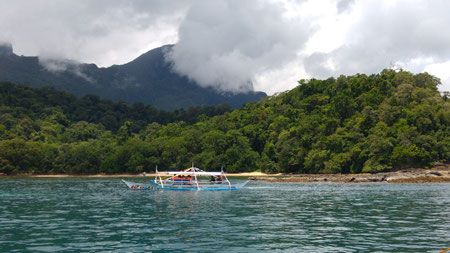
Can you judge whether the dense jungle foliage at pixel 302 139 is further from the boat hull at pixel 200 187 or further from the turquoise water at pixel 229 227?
the turquoise water at pixel 229 227

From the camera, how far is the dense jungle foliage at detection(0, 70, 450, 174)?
110 meters

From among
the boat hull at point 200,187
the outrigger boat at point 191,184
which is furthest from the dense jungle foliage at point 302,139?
the boat hull at point 200,187

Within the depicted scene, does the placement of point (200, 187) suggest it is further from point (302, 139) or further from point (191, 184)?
point (302, 139)

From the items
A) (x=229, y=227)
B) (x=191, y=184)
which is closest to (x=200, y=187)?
(x=191, y=184)

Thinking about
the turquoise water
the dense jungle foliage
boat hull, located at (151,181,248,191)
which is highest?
the dense jungle foliage

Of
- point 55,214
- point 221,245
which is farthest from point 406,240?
point 55,214

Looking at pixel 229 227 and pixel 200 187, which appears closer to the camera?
pixel 229 227

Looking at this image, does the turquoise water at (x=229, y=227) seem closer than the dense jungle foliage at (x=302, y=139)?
Yes

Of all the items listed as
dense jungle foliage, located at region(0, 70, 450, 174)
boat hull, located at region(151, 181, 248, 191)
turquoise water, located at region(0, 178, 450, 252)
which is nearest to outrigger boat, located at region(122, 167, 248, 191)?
boat hull, located at region(151, 181, 248, 191)

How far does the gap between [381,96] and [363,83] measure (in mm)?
12684

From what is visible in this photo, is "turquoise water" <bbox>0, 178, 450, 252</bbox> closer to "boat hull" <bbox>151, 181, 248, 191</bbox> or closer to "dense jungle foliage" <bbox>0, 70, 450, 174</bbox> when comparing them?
"boat hull" <bbox>151, 181, 248, 191</bbox>

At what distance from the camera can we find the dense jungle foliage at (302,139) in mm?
109562

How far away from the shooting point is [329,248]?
22062mm

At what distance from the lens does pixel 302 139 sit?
129875mm
